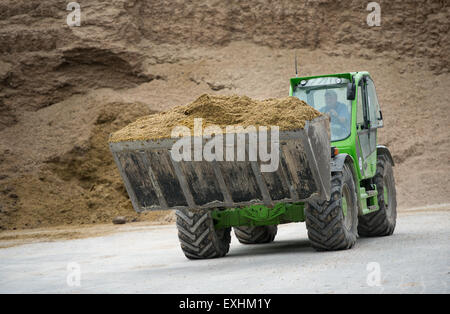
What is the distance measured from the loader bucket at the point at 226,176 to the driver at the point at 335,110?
1554 mm

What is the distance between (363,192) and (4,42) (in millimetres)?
21170

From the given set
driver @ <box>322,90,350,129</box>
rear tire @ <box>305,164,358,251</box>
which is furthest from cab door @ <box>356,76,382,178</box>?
rear tire @ <box>305,164,358,251</box>

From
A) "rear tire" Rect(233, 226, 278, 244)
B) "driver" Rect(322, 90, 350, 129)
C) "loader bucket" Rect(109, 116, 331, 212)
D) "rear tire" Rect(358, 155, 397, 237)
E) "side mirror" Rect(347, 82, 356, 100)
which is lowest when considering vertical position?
"rear tire" Rect(233, 226, 278, 244)

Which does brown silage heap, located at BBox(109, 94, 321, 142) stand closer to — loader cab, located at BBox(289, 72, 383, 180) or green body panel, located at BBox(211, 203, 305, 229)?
green body panel, located at BBox(211, 203, 305, 229)

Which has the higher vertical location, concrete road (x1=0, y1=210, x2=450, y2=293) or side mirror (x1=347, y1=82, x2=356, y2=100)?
side mirror (x1=347, y1=82, x2=356, y2=100)

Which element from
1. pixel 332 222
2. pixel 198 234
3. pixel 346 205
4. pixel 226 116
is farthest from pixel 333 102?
pixel 198 234

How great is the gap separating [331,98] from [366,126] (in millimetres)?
806

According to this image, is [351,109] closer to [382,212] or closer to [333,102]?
[333,102]

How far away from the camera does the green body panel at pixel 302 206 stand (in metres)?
10.2

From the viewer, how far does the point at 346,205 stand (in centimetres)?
1054

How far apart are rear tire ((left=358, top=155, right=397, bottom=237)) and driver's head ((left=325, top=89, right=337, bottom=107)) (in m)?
1.89

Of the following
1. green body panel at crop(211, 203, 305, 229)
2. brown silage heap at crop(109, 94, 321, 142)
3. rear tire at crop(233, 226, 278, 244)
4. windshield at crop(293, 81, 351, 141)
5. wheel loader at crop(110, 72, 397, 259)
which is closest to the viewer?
brown silage heap at crop(109, 94, 321, 142)

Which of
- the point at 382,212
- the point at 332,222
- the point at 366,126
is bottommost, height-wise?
the point at 382,212

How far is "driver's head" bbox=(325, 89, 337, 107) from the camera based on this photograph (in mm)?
11536
